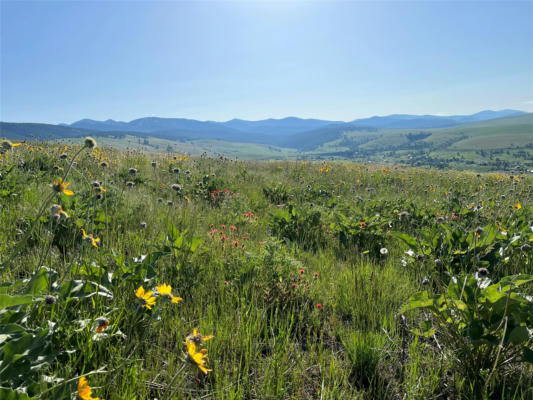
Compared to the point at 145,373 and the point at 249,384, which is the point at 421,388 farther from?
the point at 145,373

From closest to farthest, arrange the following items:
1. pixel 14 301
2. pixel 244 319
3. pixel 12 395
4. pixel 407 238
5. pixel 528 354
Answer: pixel 12 395 → pixel 14 301 → pixel 528 354 → pixel 244 319 → pixel 407 238

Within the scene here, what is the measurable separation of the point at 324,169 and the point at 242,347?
9.87 m

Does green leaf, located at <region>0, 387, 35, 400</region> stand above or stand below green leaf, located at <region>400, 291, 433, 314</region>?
above

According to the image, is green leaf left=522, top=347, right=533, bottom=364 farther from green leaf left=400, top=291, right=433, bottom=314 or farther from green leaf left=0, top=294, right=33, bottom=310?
green leaf left=0, top=294, right=33, bottom=310

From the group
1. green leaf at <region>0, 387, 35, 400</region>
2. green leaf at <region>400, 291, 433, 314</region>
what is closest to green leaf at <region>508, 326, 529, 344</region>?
green leaf at <region>400, 291, 433, 314</region>

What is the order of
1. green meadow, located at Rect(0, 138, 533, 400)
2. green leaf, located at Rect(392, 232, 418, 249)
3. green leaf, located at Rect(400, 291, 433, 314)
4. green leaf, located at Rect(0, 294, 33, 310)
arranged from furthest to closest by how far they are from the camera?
green leaf, located at Rect(392, 232, 418, 249) < green leaf, located at Rect(400, 291, 433, 314) < green meadow, located at Rect(0, 138, 533, 400) < green leaf, located at Rect(0, 294, 33, 310)

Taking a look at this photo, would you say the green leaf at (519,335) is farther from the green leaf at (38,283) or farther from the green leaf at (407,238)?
the green leaf at (38,283)

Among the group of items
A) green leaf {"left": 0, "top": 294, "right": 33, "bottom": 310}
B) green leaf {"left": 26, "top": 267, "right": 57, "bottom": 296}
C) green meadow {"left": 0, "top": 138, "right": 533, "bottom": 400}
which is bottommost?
green meadow {"left": 0, "top": 138, "right": 533, "bottom": 400}

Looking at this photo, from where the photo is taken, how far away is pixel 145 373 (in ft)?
4.70

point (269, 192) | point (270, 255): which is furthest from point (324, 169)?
point (270, 255)

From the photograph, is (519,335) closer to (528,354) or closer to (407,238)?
(528,354)

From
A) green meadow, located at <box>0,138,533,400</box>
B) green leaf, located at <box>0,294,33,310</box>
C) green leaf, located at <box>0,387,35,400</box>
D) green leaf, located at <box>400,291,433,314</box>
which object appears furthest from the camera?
green leaf, located at <box>400,291,433,314</box>

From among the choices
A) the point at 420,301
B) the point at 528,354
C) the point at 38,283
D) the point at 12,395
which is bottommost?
the point at 528,354

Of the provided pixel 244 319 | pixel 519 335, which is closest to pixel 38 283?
pixel 244 319
